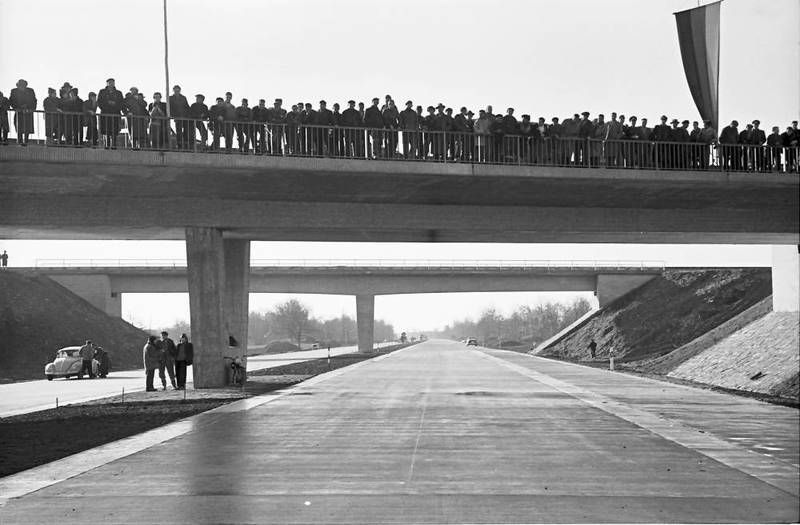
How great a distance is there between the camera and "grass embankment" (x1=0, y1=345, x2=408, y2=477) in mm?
15228

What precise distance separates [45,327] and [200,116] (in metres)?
34.1

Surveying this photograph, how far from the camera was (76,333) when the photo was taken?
54312 mm

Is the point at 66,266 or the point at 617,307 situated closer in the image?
the point at 66,266

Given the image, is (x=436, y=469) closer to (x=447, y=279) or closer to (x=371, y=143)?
(x=371, y=143)

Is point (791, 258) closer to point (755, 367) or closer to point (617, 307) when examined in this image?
point (755, 367)

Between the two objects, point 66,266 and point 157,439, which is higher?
point 66,266

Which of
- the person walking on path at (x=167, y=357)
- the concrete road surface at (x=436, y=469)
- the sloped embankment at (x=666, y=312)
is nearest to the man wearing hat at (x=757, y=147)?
the concrete road surface at (x=436, y=469)

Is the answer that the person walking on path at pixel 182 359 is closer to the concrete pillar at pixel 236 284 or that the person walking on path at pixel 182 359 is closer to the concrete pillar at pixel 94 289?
the concrete pillar at pixel 236 284

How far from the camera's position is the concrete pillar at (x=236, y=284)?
34.9 m

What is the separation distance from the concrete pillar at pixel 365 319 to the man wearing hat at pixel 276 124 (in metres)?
59.3

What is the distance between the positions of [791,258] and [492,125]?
54.1ft

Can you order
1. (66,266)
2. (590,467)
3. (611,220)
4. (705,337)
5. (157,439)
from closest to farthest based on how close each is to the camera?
(590,467) < (157,439) < (611,220) < (705,337) < (66,266)

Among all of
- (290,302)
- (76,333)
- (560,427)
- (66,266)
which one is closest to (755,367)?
(560,427)

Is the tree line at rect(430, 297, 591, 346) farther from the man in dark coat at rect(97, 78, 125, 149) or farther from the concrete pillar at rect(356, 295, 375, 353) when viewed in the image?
the man in dark coat at rect(97, 78, 125, 149)
